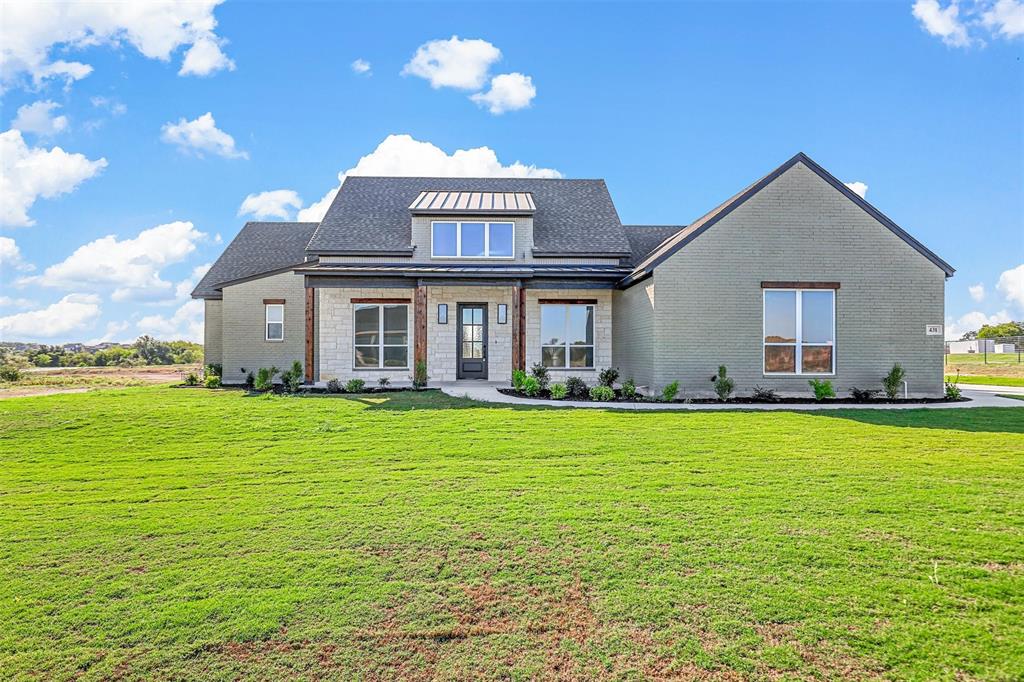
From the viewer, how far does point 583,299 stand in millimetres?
17766

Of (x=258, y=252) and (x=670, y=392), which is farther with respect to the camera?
(x=258, y=252)

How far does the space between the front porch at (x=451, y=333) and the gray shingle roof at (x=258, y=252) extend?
15.4ft

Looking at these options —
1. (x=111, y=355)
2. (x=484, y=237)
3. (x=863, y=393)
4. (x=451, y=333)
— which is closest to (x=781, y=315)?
(x=863, y=393)

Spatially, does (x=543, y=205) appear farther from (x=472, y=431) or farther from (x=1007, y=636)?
(x=1007, y=636)

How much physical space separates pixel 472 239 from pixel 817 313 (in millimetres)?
10579

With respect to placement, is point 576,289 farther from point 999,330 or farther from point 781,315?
point 999,330

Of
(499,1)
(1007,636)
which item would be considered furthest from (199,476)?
(499,1)

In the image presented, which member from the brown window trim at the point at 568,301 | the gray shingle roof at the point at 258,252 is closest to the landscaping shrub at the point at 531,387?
the brown window trim at the point at 568,301

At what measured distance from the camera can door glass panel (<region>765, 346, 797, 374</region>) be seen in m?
14.2

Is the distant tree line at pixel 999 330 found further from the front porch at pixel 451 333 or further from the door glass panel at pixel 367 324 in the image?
the door glass panel at pixel 367 324

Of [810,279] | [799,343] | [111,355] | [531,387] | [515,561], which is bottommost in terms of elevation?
[515,561]

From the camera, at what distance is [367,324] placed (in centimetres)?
1811

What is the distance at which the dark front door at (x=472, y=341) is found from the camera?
709 inches

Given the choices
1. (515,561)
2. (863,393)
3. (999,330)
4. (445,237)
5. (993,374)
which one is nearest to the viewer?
(515,561)
